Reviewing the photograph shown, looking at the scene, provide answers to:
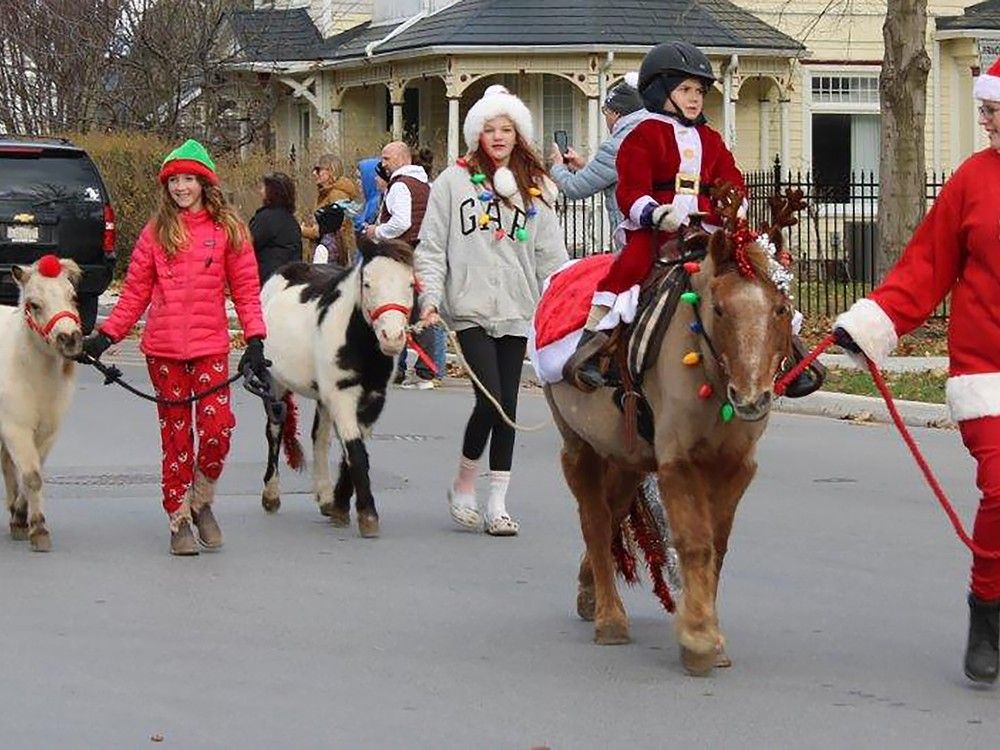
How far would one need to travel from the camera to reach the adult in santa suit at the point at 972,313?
739 cm

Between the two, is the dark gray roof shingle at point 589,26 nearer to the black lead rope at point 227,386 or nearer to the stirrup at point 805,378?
the black lead rope at point 227,386

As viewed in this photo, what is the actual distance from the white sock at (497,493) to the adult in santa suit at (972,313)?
3.92 m

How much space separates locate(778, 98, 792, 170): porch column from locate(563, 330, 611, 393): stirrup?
29.8 metres

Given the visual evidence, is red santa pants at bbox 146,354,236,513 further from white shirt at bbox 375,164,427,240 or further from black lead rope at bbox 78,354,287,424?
white shirt at bbox 375,164,427,240

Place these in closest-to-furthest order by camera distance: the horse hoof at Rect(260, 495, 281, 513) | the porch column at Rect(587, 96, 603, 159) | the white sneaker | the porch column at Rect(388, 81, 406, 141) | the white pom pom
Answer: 1. the white pom pom
2. the horse hoof at Rect(260, 495, 281, 513)
3. the white sneaker
4. the porch column at Rect(587, 96, 603, 159)
5. the porch column at Rect(388, 81, 406, 141)

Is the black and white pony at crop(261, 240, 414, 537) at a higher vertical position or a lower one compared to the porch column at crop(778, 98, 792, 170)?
lower

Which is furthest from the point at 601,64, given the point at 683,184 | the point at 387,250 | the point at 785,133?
the point at 683,184

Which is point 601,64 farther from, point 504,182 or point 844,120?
point 504,182

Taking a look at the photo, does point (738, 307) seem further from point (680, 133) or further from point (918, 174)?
point (918, 174)

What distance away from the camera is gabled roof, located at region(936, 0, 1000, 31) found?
37625 mm

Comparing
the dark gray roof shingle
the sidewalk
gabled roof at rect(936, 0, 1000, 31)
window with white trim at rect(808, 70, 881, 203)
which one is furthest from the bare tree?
the sidewalk

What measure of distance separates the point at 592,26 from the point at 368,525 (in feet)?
84.6

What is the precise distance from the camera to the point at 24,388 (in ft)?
35.5

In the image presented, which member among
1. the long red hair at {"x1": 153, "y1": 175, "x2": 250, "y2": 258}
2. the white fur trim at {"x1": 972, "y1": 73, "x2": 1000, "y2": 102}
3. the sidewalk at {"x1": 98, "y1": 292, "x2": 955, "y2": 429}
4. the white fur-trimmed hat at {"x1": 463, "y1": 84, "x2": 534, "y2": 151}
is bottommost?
the sidewalk at {"x1": 98, "y1": 292, "x2": 955, "y2": 429}
